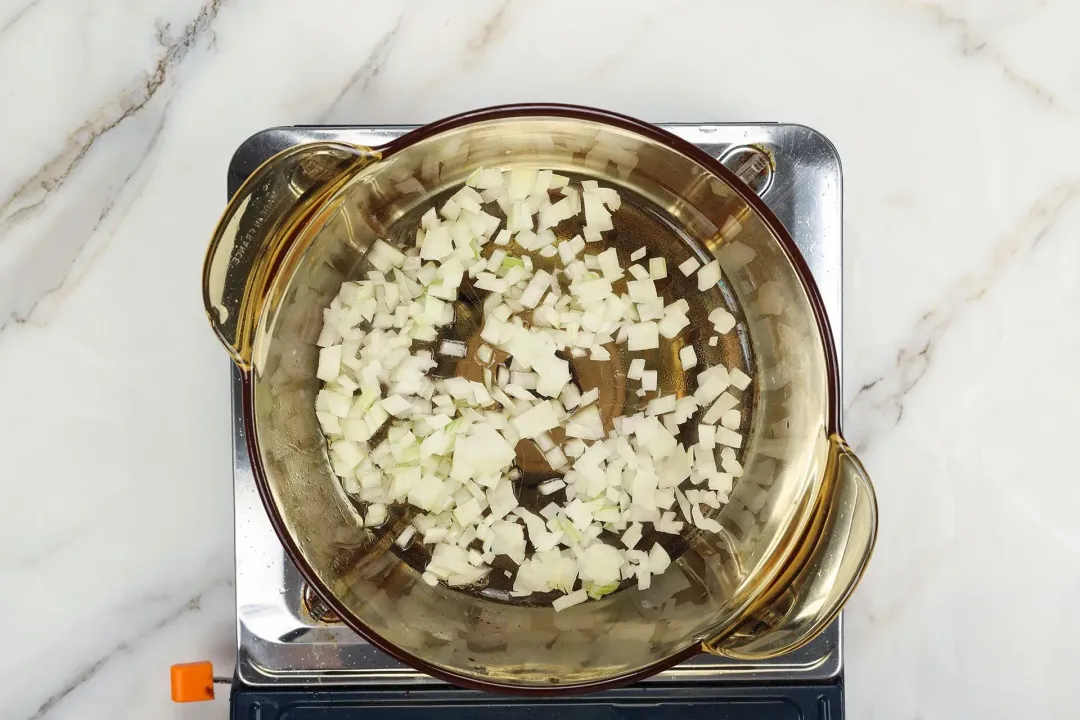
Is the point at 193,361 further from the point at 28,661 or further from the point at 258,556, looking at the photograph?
the point at 28,661

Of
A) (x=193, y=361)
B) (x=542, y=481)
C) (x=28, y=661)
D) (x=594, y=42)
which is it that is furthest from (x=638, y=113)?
(x=28, y=661)

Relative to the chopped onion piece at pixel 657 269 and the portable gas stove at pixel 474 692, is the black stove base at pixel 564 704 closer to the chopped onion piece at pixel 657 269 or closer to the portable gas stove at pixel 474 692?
the portable gas stove at pixel 474 692

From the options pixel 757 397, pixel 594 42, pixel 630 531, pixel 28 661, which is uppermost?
pixel 594 42

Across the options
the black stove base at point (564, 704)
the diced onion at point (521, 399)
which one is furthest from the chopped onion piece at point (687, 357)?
the black stove base at point (564, 704)

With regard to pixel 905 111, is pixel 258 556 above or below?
below

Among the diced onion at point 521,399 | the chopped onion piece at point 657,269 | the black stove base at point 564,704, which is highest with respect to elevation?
the chopped onion piece at point 657,269

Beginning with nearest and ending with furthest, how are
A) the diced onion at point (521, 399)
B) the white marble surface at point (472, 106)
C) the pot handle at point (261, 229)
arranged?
the pot handle at point (261, 229) → the diced onion at point (521, 399) → the white marble surface at point (472, 106)

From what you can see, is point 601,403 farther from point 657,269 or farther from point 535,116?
point 535,116
